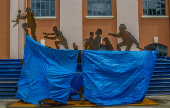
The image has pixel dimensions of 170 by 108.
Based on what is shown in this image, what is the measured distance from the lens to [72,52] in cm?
800

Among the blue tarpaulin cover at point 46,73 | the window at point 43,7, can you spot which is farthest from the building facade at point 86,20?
the blue tarpaulin cover at point 46,73

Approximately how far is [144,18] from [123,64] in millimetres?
6483

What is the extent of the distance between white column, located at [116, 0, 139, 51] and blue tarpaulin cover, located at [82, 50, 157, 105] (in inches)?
203

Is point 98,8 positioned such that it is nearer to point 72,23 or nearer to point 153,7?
point 72,23

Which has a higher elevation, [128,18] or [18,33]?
[128,18]

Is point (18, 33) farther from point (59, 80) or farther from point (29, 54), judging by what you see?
point (59, 80)

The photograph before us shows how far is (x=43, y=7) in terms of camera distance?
1362 centimetres

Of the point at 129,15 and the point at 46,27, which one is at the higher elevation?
the point at 129,15

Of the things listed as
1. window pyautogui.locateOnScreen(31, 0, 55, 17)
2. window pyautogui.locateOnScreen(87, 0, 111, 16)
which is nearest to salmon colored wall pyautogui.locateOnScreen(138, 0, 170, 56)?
window pyautogui.locateOnScreen(87, 0, 111, 16)

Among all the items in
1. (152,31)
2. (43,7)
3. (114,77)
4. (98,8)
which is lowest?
(114,77)

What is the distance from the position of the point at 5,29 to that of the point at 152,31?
9.93 m

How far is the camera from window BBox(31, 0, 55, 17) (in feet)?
44.5

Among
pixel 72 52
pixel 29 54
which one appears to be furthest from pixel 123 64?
pixel 29 54

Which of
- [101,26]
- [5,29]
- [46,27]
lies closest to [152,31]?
[101,26]
